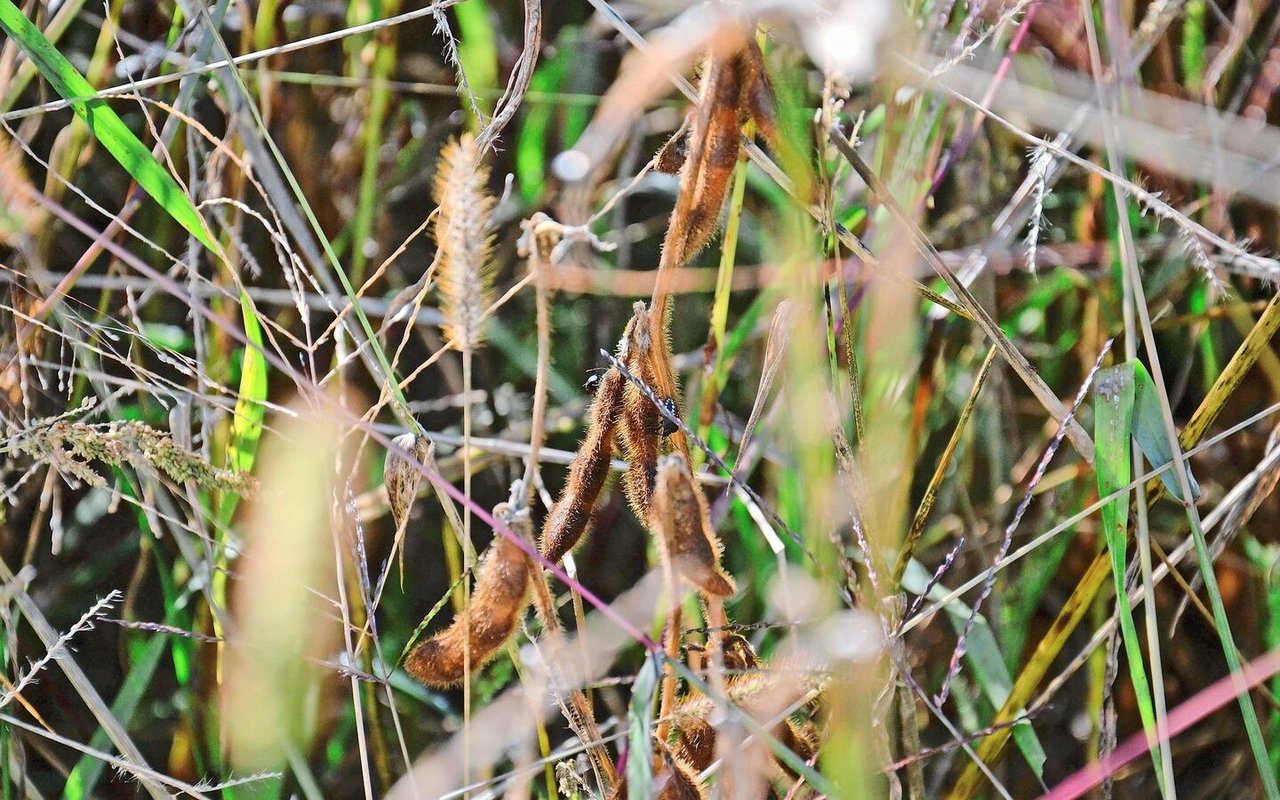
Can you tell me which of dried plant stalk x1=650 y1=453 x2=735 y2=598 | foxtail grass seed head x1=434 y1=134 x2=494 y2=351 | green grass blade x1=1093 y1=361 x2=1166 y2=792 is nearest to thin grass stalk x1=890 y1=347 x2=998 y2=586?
green grass blade x1=1093 y1=361 x2=1166 y2=792

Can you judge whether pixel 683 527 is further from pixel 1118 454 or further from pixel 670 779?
pixel 1118 454

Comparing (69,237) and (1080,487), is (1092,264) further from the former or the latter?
(69,237)

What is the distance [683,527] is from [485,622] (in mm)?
127

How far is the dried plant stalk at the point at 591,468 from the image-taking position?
0.53 meters

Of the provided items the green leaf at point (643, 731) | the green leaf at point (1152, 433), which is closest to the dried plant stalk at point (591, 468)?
the green leaf at point (643, 731)

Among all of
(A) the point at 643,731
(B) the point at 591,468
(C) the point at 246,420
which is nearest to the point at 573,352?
(C) the point at 246,420

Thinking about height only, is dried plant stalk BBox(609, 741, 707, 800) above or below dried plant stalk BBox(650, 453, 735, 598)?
below

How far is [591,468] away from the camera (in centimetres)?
53

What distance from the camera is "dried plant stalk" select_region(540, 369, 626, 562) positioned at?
1.73 ft

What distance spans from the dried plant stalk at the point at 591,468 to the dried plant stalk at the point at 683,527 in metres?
0.08

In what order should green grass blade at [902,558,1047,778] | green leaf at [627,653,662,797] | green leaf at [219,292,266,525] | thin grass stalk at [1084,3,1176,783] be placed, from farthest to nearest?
1. green grass blade at [902,558,1047,778]
2. green leaf at [219,292,266,525]
3. thin grass stalk at [1084,3,1176,783]
4. green leaf at [627,653,662,797]

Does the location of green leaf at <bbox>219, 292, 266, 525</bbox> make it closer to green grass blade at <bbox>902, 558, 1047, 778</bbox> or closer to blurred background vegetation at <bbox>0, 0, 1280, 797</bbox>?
blurred background vegetation at <bbox>0, 0, 1280, 797</bbox>

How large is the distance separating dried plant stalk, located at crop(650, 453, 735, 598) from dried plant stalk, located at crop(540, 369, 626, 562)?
0.08m

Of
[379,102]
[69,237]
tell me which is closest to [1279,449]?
[379,102]
